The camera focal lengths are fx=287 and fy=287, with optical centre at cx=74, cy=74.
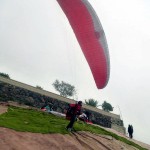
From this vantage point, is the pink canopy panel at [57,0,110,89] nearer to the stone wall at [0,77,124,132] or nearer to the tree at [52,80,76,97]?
the stone wall at [0,77,124,132]

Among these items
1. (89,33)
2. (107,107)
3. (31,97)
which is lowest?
(31,97)

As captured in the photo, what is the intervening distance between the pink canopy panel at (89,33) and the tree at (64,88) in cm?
7406

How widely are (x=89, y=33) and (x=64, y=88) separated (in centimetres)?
7643

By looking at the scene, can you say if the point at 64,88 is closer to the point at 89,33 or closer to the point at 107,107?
the point at 107,107

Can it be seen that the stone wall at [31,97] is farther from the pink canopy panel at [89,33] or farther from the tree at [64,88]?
the tree at [64,88]

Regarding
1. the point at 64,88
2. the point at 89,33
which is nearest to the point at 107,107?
the point at 64,88

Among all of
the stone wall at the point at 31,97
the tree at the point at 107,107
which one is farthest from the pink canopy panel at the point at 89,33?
the tree at the point at 107,107

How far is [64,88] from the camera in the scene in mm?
89062

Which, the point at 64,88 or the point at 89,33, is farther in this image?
the point at 64,88

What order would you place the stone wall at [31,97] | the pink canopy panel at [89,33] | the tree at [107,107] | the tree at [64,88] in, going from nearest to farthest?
the pink canopy panel at [89,33], the stone wall at [31,97], the tree at [107,107], the tree at [64,88]

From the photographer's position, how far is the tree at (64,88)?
87.8 metres

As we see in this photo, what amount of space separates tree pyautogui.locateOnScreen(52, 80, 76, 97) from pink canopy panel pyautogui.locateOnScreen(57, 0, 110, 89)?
74062 millimetres

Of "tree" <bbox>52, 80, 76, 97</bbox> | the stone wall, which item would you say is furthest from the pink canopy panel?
"tree" <bbox>52, 80, 76, 97</bbox>

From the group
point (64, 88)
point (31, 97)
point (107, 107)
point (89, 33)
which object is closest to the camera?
point (89, 33)
